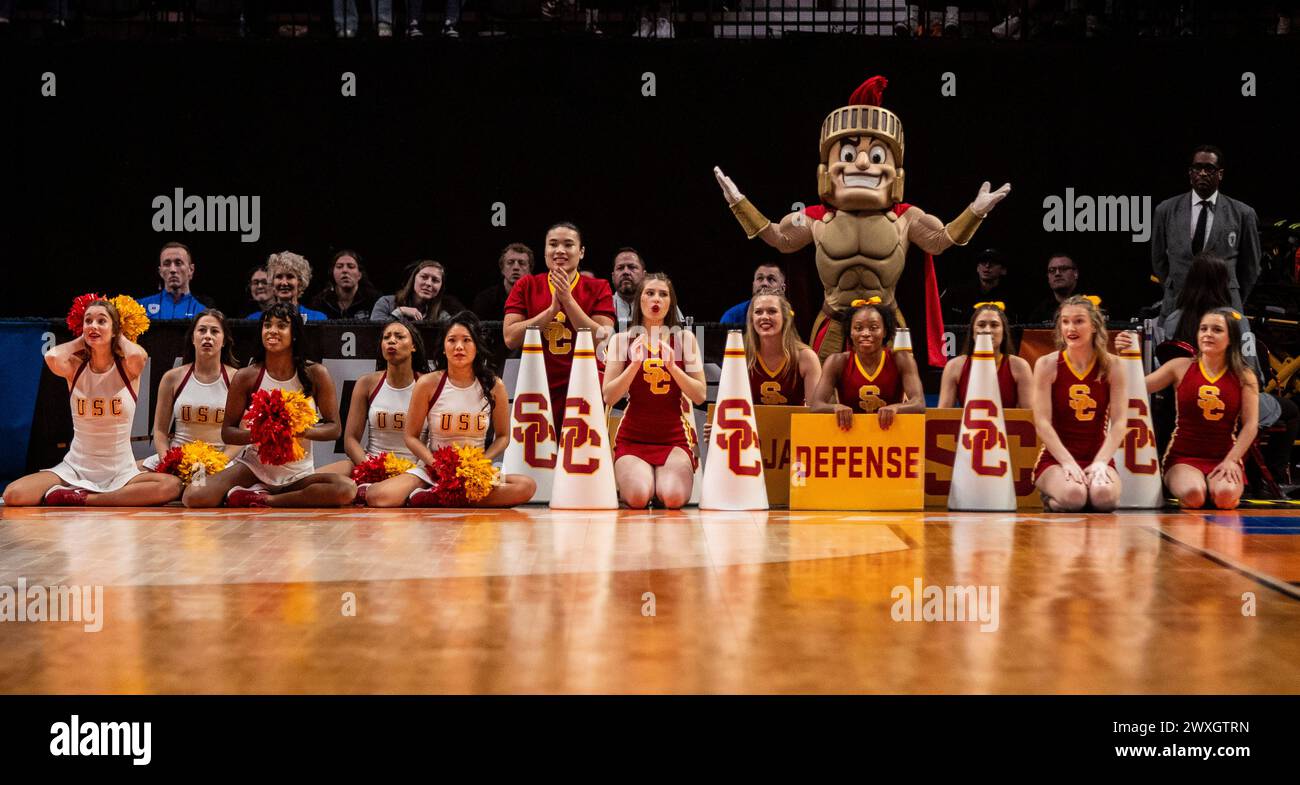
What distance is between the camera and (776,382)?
6.57 meters

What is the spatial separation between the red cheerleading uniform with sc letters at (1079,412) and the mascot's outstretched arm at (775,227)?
174 centimetres

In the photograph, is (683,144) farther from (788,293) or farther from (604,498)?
(604,498)

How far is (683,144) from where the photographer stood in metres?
9.58

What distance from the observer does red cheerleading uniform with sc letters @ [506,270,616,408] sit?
6.77 m

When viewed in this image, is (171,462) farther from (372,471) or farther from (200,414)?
(372,471)

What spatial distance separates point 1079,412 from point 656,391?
2.15 meters

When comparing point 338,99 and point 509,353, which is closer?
point 509,353

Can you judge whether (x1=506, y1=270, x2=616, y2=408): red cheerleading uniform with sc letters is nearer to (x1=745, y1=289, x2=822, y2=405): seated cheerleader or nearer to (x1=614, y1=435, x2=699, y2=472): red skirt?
(x1=614, y1=435, x2=699, y2=472): red skirt

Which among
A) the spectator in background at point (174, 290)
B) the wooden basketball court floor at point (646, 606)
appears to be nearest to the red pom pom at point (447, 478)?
the wooden basketball court floor at point (646, 606)

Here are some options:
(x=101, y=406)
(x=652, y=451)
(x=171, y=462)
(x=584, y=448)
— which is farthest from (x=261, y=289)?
(x=652, y=451)
